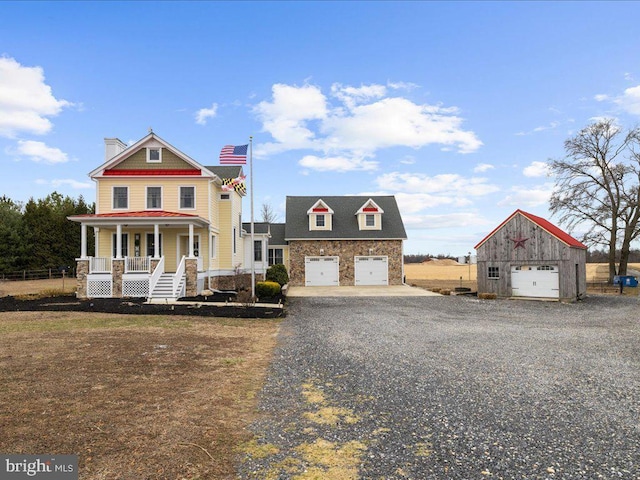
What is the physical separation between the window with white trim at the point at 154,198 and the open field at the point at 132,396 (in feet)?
40.3

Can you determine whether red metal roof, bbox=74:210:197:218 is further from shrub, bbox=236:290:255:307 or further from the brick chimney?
shrub, bbox=236:290:255:307

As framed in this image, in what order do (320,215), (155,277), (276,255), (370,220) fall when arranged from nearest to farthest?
(155,277), (320,215), (370,220), (276,255)

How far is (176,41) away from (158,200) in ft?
29.7

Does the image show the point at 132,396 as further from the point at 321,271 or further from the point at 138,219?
the point at 321,271

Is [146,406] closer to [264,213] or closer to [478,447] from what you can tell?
[478,447]

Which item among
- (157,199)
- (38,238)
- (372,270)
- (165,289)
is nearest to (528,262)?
(372,270)

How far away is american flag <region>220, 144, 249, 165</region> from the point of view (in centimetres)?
1933

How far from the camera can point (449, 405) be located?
5.82 m

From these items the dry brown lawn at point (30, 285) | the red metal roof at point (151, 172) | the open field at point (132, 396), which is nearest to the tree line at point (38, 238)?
the dry brown lawn at point (30, 285)

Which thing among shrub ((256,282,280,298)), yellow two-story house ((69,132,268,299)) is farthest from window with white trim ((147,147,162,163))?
shrub ((256,282,280,298))

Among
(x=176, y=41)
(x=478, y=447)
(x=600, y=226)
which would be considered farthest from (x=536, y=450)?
(x=600, y=226)

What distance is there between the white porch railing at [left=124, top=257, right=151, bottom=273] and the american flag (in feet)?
20.1

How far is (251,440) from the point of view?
4.65m

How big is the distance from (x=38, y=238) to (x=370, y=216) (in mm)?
31386
